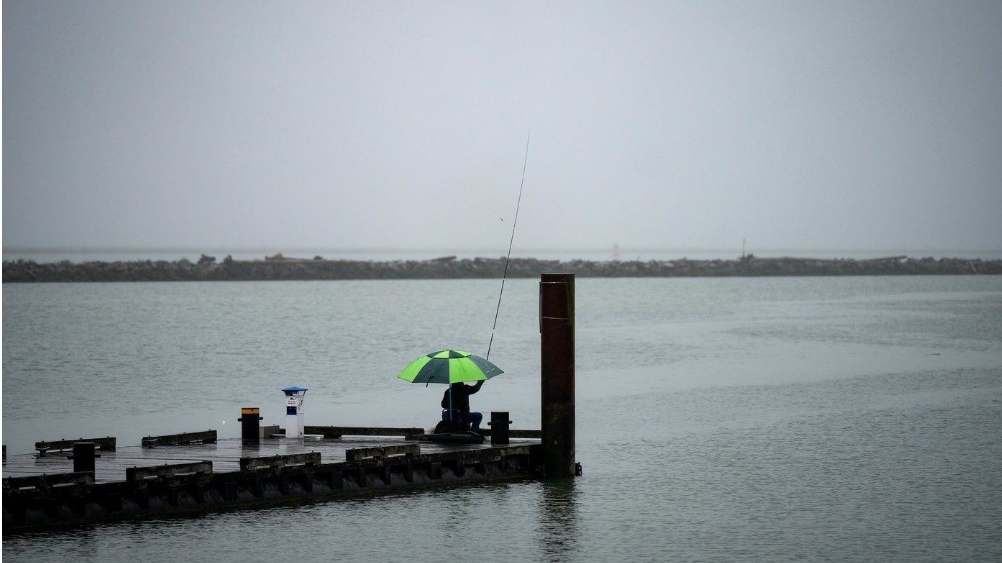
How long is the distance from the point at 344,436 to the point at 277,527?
453 cm

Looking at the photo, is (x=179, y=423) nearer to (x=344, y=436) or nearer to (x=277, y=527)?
(x=344, y=436)

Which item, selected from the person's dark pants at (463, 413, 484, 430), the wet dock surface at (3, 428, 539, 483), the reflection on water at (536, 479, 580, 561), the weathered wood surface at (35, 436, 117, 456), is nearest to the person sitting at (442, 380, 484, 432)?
the person's dark pants at (463, 413, 484, 430)

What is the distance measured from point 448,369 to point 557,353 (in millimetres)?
1505

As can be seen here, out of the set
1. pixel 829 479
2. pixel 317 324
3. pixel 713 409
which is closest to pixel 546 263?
pixel 317 324

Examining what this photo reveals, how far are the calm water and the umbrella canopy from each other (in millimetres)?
1527

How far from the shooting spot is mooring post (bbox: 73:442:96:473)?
13781 mm

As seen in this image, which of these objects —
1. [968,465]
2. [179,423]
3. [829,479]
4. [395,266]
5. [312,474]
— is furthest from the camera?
[395,266]

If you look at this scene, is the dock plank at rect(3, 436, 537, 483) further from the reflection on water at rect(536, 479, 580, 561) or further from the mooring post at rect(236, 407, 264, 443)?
the reflection on water at rect(536, 479, 580, 561)

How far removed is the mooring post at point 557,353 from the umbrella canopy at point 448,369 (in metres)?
0.81

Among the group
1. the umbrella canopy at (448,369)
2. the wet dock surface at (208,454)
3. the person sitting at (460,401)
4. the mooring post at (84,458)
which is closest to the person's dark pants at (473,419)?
the person sitting at (460,401)

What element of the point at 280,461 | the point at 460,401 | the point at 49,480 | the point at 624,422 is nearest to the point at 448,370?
the point at 460,401

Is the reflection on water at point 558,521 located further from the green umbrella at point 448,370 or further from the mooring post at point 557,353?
the green umbrella at point 448,370

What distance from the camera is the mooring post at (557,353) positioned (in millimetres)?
17062

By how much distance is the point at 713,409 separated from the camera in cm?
Result: 2883
